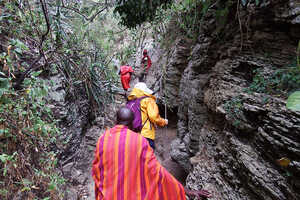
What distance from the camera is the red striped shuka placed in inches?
59.7

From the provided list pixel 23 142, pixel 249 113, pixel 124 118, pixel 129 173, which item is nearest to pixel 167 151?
pixel 124 118

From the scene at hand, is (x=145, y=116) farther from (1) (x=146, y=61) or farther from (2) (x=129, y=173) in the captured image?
(1) (x=146, y=61)

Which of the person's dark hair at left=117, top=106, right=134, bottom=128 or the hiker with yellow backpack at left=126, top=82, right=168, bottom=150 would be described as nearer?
the person's dark hair at left=117, top=106, right=134, bottom=128

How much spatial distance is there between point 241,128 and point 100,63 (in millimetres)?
3491

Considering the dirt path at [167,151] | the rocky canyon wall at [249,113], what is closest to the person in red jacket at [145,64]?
the dirt path at [167,151]

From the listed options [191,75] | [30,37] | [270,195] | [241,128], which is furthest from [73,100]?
[270,195]

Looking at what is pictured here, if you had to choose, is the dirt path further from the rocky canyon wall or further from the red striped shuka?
the red striped shuka

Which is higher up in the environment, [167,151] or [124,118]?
[124,118]

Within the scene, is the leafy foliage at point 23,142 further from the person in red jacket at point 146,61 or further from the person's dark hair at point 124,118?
the person in red jacket at point 146,61

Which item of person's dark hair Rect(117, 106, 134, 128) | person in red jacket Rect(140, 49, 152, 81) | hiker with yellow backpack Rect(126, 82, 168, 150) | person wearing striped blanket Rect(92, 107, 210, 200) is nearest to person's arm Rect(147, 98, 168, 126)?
hiker with yellow backpack Rect(126, 82, 168, 150)

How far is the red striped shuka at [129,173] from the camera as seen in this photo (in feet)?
4.98

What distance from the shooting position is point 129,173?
5.08ft

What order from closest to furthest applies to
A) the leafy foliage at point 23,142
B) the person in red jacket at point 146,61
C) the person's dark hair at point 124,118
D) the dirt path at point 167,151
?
the leafy foliage at point 23,142
the person's dark hair at point 124,118
the dirt path at point 167,151
the person in red jacket at point 146,61

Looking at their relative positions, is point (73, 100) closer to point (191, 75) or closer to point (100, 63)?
point (100, 63)
